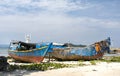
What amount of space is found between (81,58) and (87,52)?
80cm

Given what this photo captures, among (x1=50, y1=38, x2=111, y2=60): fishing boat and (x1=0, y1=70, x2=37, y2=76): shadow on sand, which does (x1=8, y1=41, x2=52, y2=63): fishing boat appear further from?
(x1=0, y1=70, x2=37, y2=76): shadow on sand

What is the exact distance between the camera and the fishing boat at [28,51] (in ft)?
81.6

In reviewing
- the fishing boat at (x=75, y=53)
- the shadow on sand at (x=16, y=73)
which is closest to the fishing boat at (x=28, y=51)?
the fishing boat at (x=75, y=53)

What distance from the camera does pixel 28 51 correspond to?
25.9 m

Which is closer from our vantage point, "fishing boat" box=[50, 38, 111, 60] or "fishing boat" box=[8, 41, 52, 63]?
"fishing boat" box=[8, 41, 52, 63]

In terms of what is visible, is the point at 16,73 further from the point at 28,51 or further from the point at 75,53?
the point at 75,53

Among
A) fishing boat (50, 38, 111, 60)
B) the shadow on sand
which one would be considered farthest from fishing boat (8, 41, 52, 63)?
the shadow on sand

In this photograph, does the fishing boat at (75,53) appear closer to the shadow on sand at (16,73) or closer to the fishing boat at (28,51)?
the fishing boat at (28,51)

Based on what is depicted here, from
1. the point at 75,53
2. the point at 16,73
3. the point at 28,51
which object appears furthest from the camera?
the point at 75,53

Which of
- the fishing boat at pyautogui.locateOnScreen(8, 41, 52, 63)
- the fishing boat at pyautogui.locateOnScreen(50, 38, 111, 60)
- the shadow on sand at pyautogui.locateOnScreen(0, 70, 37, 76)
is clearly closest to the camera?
the shadow on sand at pyautogui.locateOnScreen(0, 70, 37, 76)

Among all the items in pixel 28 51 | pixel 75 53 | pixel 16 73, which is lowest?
pixel 16 73

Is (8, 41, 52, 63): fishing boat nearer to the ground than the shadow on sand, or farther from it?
farther from it

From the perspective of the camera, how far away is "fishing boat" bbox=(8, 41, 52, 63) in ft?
81.6

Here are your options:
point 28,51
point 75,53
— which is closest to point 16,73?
point 28,51
